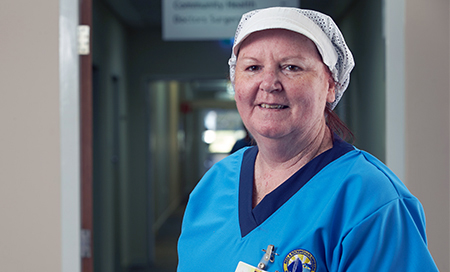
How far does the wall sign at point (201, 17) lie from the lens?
2.71 m

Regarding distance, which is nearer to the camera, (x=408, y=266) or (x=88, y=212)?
(x=408, y=266)

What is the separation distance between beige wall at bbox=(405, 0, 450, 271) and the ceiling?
2.43 m

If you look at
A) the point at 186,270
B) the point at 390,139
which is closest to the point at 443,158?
the point at 390,139

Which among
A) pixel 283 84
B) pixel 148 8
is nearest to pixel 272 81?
pixel 283 84

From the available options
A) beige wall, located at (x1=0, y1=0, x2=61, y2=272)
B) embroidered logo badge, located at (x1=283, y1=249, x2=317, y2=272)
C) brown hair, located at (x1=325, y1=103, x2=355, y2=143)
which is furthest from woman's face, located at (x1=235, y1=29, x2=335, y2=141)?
beige wall, located at (x1=0, y1=0, x2=61, y2=272)

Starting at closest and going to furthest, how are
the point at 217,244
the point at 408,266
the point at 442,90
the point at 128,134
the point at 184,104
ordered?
the point at 408,266, the point at 217,244, the point at 442,90, the point at 128,134, the point at 184,104

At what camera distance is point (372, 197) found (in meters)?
0.86

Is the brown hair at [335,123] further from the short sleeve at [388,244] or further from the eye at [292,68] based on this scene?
the short sleeve at [388,244]

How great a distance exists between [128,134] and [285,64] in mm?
4333

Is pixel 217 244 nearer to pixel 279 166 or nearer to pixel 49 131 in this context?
pixel 279 166

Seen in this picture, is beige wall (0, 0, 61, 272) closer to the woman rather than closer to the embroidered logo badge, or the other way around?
the woman

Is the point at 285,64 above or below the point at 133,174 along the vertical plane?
above

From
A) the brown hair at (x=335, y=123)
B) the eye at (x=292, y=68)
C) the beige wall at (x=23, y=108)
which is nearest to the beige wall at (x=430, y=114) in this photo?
the brown hair at (x=335, y=123)

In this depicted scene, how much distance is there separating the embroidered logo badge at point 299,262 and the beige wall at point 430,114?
961 millimetres
